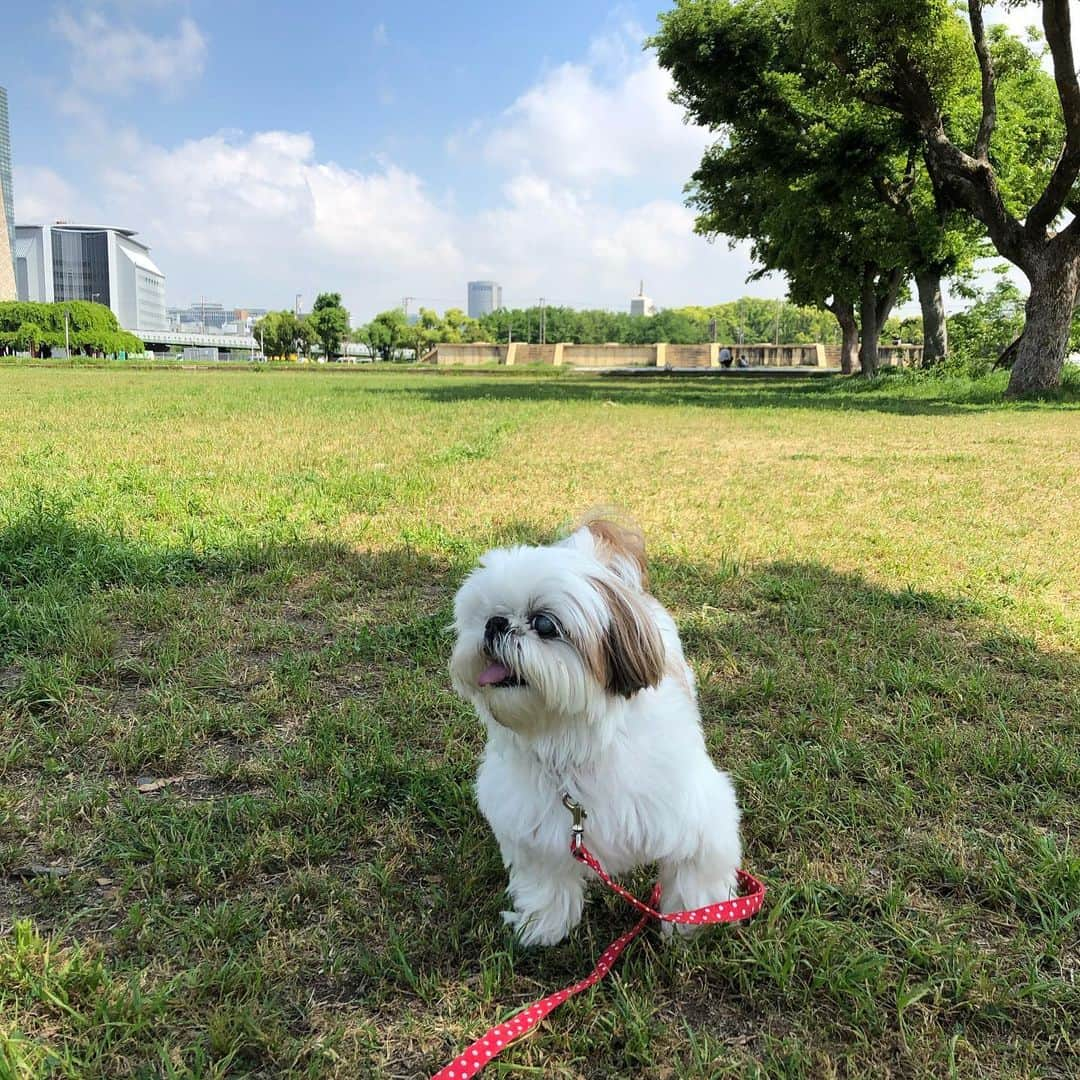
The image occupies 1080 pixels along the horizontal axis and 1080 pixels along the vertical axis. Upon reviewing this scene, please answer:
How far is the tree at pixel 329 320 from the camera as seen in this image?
99750mm

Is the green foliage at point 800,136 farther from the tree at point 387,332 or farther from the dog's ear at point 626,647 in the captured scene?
the tree at point 387,332

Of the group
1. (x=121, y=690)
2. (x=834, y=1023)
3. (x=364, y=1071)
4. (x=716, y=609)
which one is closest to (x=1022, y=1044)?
(x=834, y=1023)

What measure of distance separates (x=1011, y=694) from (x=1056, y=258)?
16471 mm

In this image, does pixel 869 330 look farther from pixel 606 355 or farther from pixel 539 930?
pixel 606 355

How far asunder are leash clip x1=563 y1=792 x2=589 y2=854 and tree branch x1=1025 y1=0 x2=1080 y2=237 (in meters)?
17.5

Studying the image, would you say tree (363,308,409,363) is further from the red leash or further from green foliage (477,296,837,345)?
the red leash

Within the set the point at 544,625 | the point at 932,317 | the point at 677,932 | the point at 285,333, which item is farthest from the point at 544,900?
the point at 285,333

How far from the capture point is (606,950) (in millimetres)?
2117

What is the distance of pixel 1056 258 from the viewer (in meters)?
16.2

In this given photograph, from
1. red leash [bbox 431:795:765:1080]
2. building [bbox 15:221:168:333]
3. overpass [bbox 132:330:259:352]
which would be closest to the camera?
red leash [bbox 431:795:765:1080]

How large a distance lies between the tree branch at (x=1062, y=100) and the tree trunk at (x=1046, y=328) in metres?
0.91

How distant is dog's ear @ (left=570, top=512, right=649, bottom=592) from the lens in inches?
84.0

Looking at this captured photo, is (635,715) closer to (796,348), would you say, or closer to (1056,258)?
(1056,258)

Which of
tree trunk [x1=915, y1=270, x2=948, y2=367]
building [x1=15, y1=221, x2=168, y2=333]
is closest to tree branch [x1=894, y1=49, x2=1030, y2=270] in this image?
tree trunk [x1=915, y1=270, x2=948, y2=367]
